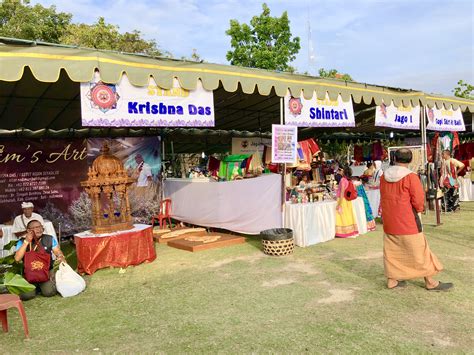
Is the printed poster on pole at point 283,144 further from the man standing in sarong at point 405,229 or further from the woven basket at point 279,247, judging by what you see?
the man standing in sarong at point 405,229

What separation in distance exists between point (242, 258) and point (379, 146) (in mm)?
10972

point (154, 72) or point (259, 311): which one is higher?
point (154, 72)

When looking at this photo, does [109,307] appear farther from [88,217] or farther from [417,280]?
[88,217]

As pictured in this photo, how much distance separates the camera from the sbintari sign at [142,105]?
16.1 ft

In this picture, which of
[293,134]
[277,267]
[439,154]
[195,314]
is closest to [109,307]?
[195,314]

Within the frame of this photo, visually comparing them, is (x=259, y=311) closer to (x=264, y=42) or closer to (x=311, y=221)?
(x=311, y=221)

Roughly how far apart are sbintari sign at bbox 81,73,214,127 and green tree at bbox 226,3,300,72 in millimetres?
19722

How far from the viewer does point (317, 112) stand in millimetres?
6918

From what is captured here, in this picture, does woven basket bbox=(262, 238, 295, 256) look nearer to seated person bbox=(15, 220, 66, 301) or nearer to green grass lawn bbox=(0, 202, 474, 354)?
green grass lawn bbox=(0, 202, 474, 354)

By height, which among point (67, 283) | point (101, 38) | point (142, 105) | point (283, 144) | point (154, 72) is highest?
point (101, 38)

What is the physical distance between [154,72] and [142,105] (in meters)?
0.47

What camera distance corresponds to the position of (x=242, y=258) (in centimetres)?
636

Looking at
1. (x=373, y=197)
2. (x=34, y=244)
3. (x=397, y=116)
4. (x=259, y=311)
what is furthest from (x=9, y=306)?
(x=373, y=197)

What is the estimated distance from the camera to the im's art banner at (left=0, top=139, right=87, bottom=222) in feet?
29.0
